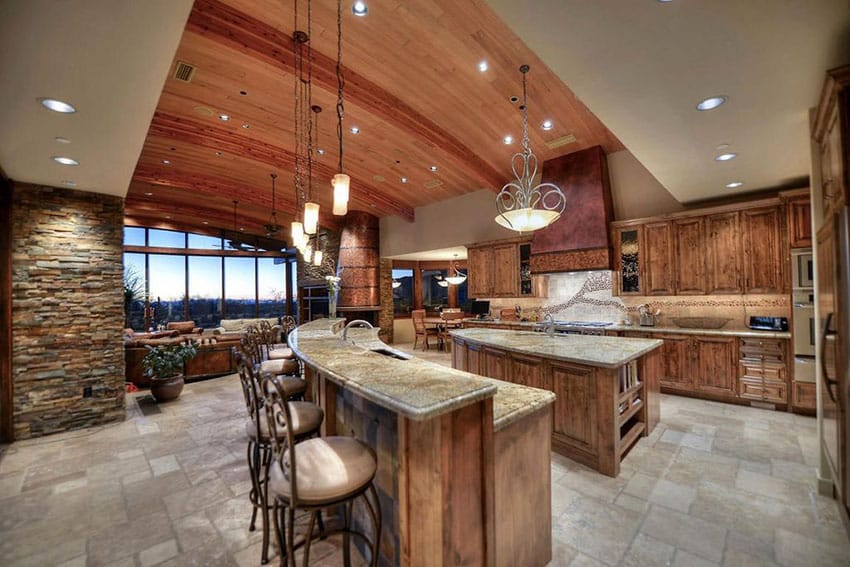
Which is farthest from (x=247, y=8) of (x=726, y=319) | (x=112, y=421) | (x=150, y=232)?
(x=150, y=232)

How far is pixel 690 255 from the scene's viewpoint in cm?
471

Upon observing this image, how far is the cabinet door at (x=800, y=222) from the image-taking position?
3.80m

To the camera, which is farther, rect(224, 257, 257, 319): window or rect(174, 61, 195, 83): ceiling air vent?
rect(224, 257, 257, 319): window

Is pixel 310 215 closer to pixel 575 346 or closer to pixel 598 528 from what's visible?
pixel 575 346

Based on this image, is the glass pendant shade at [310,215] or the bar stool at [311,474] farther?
the glass pendant shade at [310,215]

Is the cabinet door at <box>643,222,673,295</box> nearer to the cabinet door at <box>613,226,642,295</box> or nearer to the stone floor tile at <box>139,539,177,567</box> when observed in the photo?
the cabinet door at <box>613,226,642,295</box>

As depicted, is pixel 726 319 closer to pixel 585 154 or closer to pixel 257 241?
pixel 585 154

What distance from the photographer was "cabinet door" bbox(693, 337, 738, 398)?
13.7 ft

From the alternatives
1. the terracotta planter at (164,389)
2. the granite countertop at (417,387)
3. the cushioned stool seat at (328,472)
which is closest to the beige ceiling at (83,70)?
the granite countertop at (417,387)

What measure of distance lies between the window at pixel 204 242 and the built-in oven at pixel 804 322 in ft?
43.7

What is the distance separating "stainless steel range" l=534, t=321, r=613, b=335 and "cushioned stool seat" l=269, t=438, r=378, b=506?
155 inches

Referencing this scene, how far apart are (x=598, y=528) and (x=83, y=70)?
4.06 meters

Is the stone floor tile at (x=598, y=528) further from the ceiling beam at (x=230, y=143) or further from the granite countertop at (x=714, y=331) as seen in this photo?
the ceiling beam at (x=230, y=143)

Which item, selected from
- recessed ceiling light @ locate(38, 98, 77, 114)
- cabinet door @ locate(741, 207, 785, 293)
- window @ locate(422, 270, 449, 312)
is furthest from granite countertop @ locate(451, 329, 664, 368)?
window @ locate(422, 270, 449, 312)
